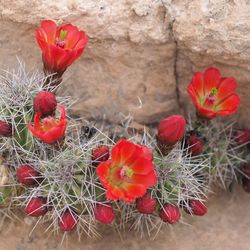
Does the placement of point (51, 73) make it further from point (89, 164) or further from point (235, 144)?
point (235, 144)

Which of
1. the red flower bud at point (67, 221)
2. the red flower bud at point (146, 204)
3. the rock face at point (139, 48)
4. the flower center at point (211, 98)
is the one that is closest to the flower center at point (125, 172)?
the red flower bud at point (146, 204)

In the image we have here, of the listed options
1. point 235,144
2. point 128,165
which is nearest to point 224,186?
point 235,144

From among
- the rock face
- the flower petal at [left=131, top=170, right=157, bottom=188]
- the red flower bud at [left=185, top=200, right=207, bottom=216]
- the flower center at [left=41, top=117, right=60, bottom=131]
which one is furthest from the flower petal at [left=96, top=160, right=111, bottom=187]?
the rock face

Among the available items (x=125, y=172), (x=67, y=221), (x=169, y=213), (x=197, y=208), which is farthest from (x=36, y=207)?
(x=197, y=208)

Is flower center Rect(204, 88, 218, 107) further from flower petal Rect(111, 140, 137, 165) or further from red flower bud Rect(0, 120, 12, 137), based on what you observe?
red flower bud Rect(0, 120, 12, 137)

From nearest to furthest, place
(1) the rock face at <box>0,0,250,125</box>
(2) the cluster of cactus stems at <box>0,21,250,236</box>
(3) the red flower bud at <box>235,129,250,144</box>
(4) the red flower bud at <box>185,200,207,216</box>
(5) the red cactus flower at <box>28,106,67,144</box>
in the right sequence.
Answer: (5) the red cactus flower at <box>28,106,67,144</box>, (2) the cluster of cactus stems at <box>0,21,250,236</box>, (4) the red flower bud at <box>185,200,207,216</box>, (1) the rock face at <box>0,0,250,125</box>, (3) the red flower bud at <box>235,129,250,144</box>

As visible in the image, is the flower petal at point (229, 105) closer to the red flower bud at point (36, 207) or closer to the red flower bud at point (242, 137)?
the red flower bud at point (242, 137)

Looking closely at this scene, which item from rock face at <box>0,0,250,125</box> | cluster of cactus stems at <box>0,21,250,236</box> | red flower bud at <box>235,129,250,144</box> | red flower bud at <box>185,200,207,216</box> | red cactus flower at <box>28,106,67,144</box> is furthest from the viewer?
red flower bud at <box>235,129,250,144</box>
